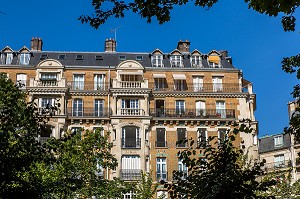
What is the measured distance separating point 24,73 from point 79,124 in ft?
26.4

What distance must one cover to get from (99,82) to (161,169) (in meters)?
11.2

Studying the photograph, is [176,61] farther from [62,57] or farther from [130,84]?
[62,57]

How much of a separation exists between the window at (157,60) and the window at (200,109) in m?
6.07

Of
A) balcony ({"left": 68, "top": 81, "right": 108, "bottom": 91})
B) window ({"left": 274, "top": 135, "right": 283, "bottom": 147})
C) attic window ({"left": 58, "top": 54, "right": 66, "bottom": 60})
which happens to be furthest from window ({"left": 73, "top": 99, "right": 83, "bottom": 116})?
window ({"left": 274, "top": 135, "right": 283, "bottom": 147})

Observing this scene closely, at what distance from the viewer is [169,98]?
52.4 metres

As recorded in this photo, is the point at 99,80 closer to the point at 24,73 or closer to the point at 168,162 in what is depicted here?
the point at 24,73

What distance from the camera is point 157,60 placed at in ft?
183

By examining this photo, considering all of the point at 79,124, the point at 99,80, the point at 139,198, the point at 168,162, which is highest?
the point at 99,80

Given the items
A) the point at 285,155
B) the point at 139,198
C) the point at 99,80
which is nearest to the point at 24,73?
the point at 99,80

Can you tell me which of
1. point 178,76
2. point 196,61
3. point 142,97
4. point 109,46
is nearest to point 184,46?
point 196,61

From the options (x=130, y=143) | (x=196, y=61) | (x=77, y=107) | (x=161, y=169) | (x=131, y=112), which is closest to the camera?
(x=161, y=169)

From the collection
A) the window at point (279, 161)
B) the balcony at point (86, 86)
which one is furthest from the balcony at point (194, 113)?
the window at point (279, 161)

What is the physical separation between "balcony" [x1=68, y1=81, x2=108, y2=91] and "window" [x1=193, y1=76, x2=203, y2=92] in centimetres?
915

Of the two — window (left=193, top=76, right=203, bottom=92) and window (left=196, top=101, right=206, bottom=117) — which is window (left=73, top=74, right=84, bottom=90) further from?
window (left=196, top=101, right=206, bottom=117)
